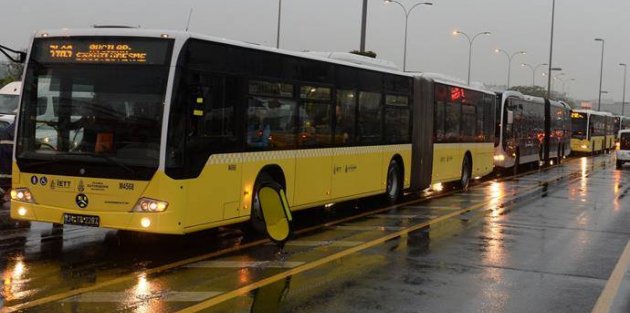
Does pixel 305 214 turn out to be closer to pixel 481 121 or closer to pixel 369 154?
pixel 369 154

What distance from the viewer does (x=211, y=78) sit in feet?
29.2

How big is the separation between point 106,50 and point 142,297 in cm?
333

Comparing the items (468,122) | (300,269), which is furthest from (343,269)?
(468,122)

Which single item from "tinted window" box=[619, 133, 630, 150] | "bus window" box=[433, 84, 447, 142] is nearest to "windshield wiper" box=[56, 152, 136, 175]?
"bus window" box=[433, 84, 447, 142]

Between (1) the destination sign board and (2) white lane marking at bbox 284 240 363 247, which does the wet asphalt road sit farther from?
(1) the destination sign board

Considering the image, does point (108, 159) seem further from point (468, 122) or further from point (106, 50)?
point (468, 122)

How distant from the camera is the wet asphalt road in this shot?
6.79 meters

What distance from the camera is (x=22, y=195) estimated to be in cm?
881

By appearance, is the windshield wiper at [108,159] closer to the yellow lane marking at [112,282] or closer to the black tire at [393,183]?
the yellow lane marking at [112,282]

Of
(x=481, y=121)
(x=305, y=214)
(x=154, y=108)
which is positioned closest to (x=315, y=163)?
(x=305, y=214)

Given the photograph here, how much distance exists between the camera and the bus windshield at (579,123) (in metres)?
47.7

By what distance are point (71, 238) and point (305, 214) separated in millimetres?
4738

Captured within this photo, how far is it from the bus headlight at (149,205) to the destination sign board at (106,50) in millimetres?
1652

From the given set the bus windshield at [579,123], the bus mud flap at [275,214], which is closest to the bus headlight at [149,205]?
the bus mud flap at [275,214]
